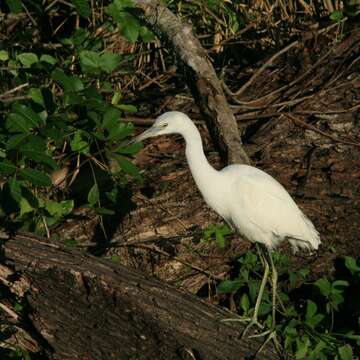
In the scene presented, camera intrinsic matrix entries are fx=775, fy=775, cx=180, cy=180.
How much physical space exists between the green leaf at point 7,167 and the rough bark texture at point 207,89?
4.45ft

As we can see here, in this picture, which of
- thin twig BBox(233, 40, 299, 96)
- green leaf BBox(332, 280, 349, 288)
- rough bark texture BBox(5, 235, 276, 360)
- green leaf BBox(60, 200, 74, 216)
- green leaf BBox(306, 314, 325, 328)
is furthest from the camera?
thin twig BBox(233, 40, 299, 96)

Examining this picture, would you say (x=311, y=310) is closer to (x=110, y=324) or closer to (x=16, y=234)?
(x=110, y=324)

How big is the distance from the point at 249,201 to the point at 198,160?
15.2 inches

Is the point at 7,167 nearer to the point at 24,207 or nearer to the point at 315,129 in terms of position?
the point at 24,207

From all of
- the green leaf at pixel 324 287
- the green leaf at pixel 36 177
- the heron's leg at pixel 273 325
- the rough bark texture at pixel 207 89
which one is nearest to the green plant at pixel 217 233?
the heron's leg at pixel 273 325

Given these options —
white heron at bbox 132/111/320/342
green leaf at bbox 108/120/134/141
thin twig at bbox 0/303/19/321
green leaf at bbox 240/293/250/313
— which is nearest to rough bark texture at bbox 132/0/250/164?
white heron at bbox 132/111/320/342

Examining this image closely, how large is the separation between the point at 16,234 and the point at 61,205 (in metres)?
1.15

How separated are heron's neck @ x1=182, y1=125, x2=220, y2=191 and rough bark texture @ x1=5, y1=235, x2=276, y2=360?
84 centimetres

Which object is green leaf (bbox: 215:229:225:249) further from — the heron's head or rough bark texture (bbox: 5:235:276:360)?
rough bark texture (bbox: 5:235:276:360)

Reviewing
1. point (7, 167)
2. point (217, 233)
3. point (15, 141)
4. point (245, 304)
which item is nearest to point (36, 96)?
point (15, 141)

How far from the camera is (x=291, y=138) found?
5.32 metres

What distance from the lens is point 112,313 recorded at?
3205 mm

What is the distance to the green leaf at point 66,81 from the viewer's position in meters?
3.63

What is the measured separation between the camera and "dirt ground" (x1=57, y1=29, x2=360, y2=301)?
15.6 feet
